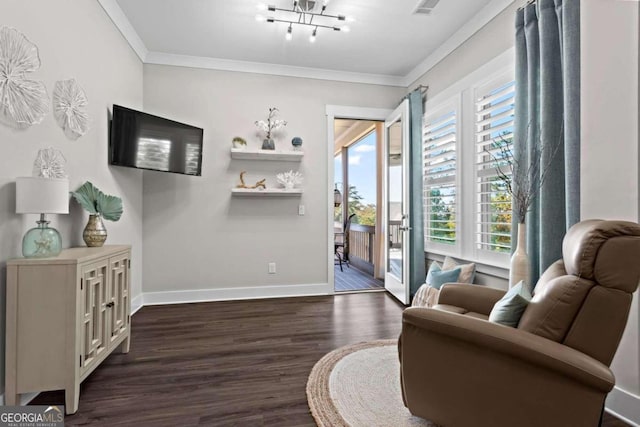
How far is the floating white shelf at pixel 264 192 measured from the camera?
149 inches

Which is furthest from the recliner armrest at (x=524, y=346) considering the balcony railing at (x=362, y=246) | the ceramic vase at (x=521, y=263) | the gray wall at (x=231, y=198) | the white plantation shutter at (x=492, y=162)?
the balcony railing at (x=362, y=246)

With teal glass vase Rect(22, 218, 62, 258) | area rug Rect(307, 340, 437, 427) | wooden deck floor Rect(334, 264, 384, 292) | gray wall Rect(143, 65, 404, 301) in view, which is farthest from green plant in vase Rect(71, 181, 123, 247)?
wooden deck floor Rect(334, 264, 384, 292)

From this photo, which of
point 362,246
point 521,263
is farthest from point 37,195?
point 362,246

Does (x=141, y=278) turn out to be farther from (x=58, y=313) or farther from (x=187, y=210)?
(x=58, y=313)

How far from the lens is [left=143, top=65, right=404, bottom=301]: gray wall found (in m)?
3.72

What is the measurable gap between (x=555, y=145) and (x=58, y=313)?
3103 mm

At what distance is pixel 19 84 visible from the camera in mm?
1734

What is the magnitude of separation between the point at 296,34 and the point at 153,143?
1823mm

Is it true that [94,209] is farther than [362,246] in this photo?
No

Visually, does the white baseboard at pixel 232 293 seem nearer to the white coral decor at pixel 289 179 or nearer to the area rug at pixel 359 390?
the white coral decor at pixel 289 179

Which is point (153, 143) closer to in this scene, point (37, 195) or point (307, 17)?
point (37, 195)

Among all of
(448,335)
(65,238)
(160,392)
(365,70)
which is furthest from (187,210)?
(448,335)

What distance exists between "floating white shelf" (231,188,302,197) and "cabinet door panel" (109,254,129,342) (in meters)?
1.58

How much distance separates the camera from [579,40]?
190cm
